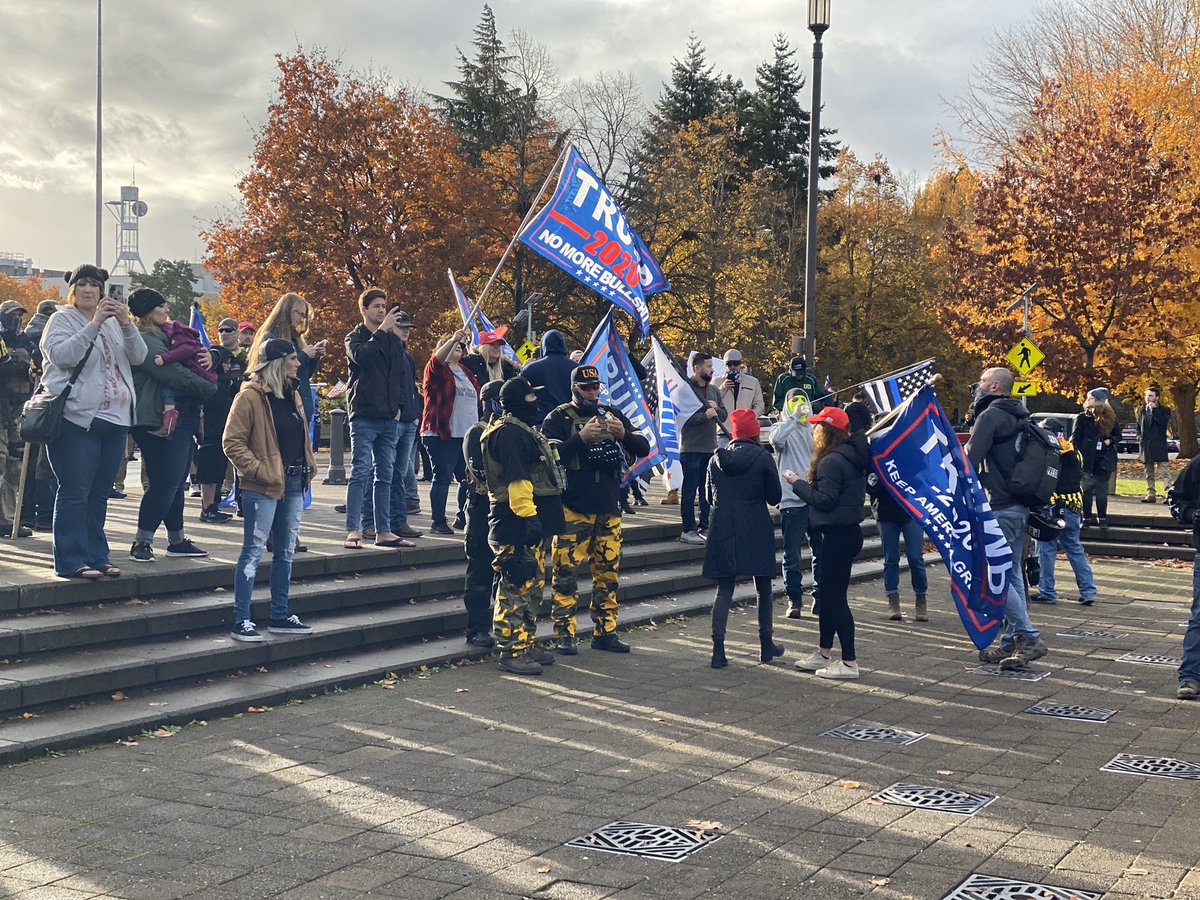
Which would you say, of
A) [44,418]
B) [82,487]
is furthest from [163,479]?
[44,418]

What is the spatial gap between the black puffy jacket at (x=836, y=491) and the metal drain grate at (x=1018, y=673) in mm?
1637

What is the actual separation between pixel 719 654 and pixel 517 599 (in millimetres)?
1614

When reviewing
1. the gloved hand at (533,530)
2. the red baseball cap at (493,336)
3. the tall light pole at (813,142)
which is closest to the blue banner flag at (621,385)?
the red baseball cap at (493,336)

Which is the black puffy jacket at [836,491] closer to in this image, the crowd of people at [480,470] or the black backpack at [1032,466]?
the crowd of people at [480,470]

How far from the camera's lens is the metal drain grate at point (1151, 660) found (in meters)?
10.1

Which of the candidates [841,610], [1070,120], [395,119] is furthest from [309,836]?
[395,119]

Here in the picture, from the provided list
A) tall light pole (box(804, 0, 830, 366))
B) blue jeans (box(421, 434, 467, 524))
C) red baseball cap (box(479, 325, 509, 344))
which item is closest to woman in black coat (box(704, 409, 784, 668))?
blue jeans (box(421, 434, 467, 524))

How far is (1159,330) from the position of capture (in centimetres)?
3116

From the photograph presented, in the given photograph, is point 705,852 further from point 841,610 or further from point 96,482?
point 96,482

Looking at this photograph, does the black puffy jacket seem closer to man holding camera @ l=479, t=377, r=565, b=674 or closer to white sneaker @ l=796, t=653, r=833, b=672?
white sneaker @ l=796, t=653, r=833, b=672

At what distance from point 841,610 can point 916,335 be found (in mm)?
46260

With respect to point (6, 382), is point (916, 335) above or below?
above

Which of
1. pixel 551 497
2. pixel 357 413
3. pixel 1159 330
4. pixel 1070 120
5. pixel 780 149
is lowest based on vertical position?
pixel 551 497

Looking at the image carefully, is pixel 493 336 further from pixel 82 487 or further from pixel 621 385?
pixel 82 487
